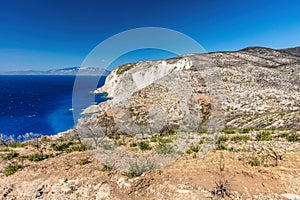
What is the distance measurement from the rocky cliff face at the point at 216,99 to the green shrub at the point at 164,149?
309 inches

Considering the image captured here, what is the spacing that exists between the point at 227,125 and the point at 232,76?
19312 millimetres

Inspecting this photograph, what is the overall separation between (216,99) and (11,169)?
2665cm

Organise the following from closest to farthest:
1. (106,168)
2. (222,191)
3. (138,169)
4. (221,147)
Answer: (222,191)
(138,169)
(106,168)
(221,147)

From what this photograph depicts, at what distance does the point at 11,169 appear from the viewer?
7.62 m

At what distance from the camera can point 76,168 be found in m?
7.58

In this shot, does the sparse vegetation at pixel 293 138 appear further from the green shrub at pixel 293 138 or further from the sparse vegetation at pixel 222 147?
the sparse vegetation at pixel 222 147

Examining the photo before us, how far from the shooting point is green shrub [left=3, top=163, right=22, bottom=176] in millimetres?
7432

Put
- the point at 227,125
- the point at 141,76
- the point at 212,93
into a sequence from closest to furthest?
1. the point at 227,125
2. the point at 212,93
3. the point at 141,76

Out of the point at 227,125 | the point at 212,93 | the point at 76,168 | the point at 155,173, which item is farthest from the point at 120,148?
the point at 212,93

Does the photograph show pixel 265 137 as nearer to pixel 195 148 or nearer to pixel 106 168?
pixel 195 148

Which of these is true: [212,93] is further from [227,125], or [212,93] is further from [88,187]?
[88,187]

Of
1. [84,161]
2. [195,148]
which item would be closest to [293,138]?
[195,148]

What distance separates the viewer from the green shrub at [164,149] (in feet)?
29.4

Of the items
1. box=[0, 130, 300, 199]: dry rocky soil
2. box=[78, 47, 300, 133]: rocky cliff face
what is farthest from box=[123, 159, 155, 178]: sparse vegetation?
box=[78, 47, 300, 133]: rocky cliff face
